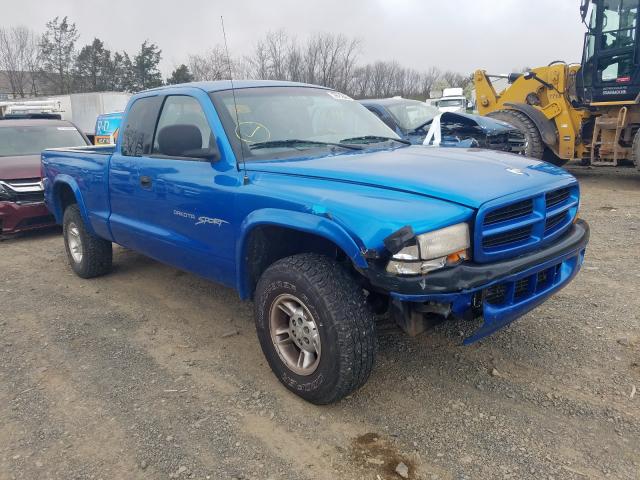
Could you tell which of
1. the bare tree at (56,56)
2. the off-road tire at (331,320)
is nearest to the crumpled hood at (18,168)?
the off-road tire at (331,320)

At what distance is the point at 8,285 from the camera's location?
559cm

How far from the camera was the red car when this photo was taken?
7.31m

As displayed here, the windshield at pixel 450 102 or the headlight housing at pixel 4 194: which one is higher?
the windshield at pixel 450 102

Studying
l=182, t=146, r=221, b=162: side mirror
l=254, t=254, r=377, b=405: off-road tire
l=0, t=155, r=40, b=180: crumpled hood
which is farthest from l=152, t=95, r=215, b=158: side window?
l=0, t=155, r=40, b=180: crumpled hood

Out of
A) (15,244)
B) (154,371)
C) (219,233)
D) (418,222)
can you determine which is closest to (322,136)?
(219,233)

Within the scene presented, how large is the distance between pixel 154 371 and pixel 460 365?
Result: 2078mm

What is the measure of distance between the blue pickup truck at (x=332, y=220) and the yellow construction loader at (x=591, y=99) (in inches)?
A: 286

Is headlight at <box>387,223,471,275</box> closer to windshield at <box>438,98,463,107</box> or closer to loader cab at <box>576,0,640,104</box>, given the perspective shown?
loader cab at <box>576,0,640,104</box>

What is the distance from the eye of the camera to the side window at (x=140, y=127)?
4.33 m

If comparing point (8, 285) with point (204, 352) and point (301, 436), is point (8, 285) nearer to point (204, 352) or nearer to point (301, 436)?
point (204, 352)

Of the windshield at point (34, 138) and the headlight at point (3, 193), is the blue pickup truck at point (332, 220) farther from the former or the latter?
the windshield at point (34, 138)

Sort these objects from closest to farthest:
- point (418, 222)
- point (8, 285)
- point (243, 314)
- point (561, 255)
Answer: point (418, 222), point (561, 255), point (243, 314), point (8, 285)

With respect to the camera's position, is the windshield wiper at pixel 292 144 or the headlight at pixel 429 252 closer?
the headlight at pixel 429 252

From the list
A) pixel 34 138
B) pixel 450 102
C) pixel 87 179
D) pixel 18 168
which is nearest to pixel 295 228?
pixel 87 179
